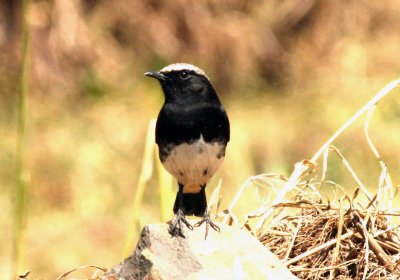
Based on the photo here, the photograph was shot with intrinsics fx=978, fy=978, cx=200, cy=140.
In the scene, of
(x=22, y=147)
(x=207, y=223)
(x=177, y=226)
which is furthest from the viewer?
(x=207, y=223)

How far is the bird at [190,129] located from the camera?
3.94 meters

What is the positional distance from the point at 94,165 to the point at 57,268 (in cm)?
113

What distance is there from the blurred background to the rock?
371 cm

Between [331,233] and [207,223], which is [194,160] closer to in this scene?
[207,223]

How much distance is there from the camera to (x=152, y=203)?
7219mm

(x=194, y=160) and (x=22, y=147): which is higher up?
(x=22, y=147)

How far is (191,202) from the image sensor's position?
171 inches

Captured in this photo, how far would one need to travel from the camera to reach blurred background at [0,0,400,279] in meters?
7.27

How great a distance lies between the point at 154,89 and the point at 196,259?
5.10 metres

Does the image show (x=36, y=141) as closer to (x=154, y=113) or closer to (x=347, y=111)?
(x=154, y=113)

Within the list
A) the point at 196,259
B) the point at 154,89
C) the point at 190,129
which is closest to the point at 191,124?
the point at 190,129

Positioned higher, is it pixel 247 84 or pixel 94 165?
pixel 247 84

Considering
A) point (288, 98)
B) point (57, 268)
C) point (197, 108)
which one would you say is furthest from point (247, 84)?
point (197, 108)

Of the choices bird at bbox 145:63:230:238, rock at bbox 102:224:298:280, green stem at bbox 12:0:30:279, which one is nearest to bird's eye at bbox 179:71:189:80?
bird at bbox 145:63:230:238
